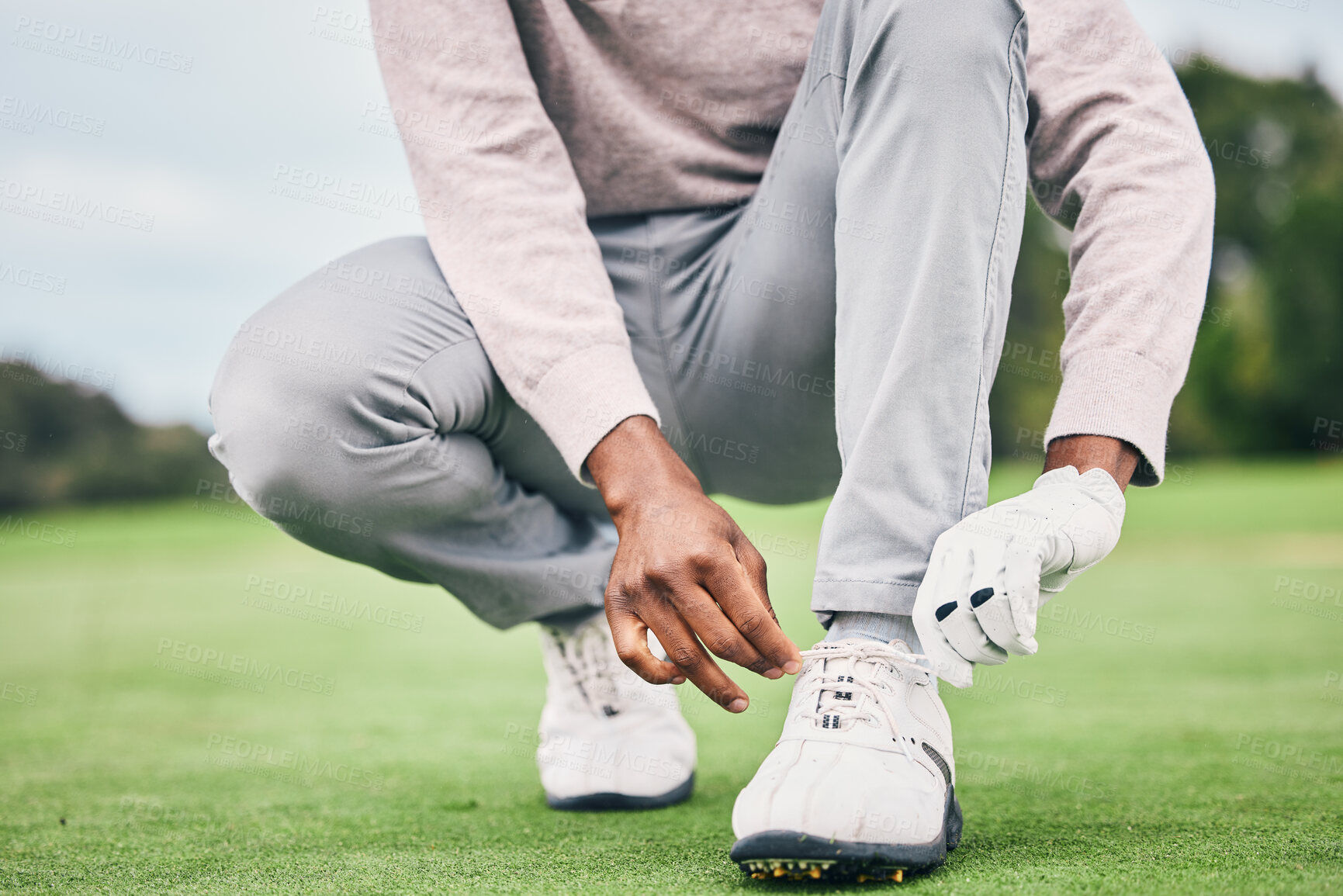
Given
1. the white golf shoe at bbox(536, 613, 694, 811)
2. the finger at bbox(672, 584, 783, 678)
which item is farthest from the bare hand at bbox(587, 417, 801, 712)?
the white golf shoe at bbox(536, 613, 694, 811)

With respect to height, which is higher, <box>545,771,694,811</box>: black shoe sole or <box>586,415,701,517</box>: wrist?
<box>586,415,701,517</box>: wrist

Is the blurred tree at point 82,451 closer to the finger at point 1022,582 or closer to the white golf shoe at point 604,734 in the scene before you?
the white golf shoe at point 604,734

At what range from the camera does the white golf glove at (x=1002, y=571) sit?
0.74m

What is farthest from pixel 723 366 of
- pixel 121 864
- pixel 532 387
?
pixel 121 864

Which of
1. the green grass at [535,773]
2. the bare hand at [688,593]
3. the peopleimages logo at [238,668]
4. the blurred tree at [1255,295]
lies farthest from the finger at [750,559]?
the blurred tree at [1255,295]

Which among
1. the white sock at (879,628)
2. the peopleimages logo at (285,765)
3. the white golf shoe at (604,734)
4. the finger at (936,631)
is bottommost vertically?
the peopleimages logo at (285,765)

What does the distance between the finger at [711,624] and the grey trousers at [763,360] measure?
92 mm

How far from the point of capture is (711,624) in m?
0.80

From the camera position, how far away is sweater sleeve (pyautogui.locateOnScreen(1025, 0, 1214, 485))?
3.02 feet

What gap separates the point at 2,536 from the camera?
14867 millimetres

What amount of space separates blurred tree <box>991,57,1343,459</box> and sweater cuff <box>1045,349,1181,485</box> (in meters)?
14.7

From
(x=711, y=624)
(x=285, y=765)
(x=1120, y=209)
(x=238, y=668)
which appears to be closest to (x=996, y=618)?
(x=711, y=624)

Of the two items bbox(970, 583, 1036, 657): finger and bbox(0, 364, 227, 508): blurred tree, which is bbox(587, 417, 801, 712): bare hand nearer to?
bbox(970, 583, 1036, 657): finger

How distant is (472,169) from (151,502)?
19882 mm
